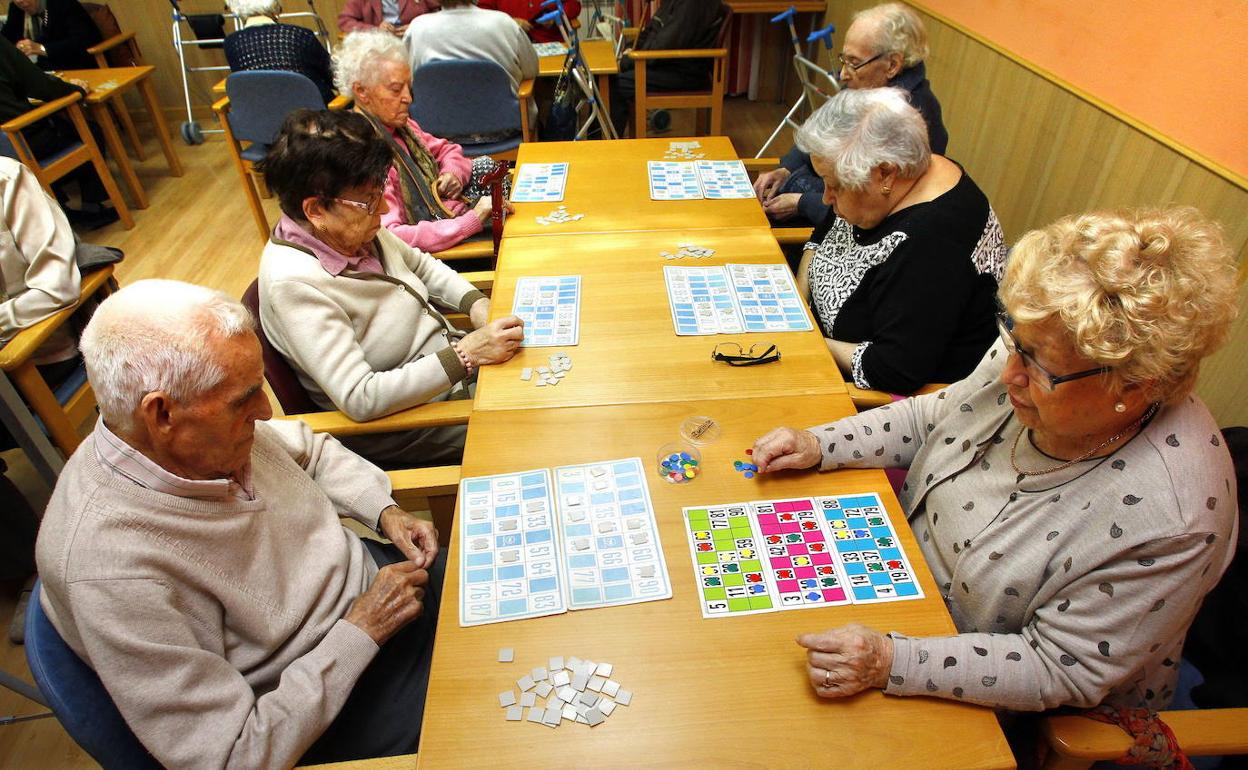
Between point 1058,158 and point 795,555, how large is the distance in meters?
2.73

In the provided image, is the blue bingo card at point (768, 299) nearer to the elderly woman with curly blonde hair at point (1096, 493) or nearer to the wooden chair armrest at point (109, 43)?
the elderly woman with curly blonde hair at point (1096, 493)

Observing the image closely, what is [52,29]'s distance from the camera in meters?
5.21

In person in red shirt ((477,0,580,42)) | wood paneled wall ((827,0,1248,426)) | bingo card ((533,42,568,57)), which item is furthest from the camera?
person in red shirt ((477,0,580,42))

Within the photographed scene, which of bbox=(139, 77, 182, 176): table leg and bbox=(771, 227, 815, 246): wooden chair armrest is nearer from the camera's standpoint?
bbox=(771, 227, 815, 246): wooden chair armrest

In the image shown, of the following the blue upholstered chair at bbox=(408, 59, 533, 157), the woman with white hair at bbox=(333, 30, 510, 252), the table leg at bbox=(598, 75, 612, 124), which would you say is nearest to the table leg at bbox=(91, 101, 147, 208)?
the blue upholstered chair at bbox=(408, 59, 533, 157)

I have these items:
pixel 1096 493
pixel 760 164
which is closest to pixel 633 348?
A: pixel 1096 493

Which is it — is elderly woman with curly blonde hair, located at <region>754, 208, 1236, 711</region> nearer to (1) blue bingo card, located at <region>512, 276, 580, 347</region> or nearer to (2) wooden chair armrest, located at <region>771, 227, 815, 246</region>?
(1) blue bingo card, located at <region>512, 276, 580, 347</region>

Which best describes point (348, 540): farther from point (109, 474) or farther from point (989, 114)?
point (989, 114)

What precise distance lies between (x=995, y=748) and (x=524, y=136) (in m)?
3.85

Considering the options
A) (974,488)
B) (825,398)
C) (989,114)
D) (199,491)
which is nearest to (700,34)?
(989,114)

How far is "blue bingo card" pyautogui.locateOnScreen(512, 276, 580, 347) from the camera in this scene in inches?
72.3

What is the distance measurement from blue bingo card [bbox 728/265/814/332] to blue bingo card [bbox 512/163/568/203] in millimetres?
885

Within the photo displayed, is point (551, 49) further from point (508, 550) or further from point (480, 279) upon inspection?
point (508, 550)

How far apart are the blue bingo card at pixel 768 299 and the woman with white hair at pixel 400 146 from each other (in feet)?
3.61
